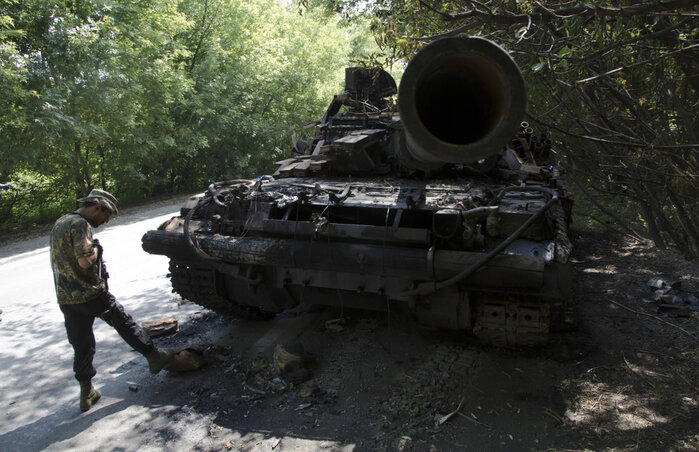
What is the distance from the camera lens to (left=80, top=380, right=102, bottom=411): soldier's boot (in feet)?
12.2

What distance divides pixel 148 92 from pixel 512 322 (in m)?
12.3

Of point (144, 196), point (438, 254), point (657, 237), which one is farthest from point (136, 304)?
point (144, 196)

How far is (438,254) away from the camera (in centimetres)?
359

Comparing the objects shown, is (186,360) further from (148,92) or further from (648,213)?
(148,92)

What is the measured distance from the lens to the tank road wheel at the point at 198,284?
4648mm

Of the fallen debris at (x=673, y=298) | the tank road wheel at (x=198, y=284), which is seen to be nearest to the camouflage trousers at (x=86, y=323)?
the tank road wheel at (x=198, y=284)

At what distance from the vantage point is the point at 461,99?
3279mm

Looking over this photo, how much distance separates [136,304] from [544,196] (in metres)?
4.67

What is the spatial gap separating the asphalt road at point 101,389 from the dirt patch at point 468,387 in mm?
146

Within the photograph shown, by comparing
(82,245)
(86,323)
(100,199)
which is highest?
(100,199)

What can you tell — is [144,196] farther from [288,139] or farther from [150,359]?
[150,359]

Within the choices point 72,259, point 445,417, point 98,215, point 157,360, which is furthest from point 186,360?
point 445,417

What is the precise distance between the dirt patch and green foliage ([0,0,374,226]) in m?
6.05

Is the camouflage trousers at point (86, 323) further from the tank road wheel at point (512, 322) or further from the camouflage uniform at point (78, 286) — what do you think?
the tank road wheel at point (512, 322)
